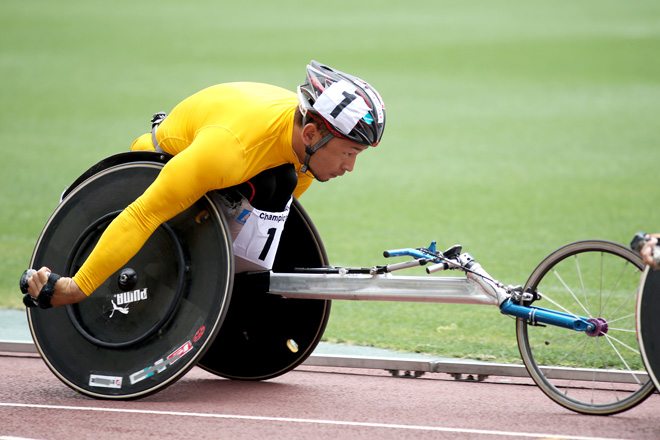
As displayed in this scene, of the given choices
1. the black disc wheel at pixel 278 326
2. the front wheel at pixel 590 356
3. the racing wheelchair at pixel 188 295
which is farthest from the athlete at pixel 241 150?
the front wheel at pixel 590 356

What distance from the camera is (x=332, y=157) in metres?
4.93

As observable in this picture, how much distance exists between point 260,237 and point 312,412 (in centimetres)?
105

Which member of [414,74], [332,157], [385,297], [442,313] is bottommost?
[442,313]

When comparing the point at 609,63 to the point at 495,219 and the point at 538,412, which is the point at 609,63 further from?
the point at 538,412

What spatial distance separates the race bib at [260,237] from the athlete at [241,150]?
8 centimetres

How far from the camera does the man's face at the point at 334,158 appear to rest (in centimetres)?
489

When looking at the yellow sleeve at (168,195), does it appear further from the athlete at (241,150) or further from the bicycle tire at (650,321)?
the bicycle tire at (650,321)

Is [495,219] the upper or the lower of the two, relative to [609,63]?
lower

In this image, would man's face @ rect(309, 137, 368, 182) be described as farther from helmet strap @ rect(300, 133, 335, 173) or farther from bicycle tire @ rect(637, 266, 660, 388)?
bicycle tire @ rect(637, 266, 660, 388)

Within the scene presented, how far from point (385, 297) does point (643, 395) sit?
143 cm

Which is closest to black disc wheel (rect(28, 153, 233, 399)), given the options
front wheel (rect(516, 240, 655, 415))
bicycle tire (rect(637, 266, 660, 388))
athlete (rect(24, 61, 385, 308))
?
athlete (rect(24, 61, 385, 308))

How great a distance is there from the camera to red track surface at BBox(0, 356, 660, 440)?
4.47m

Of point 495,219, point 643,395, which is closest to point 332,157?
point 643,395

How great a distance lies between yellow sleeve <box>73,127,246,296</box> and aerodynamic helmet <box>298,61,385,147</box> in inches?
18.7
